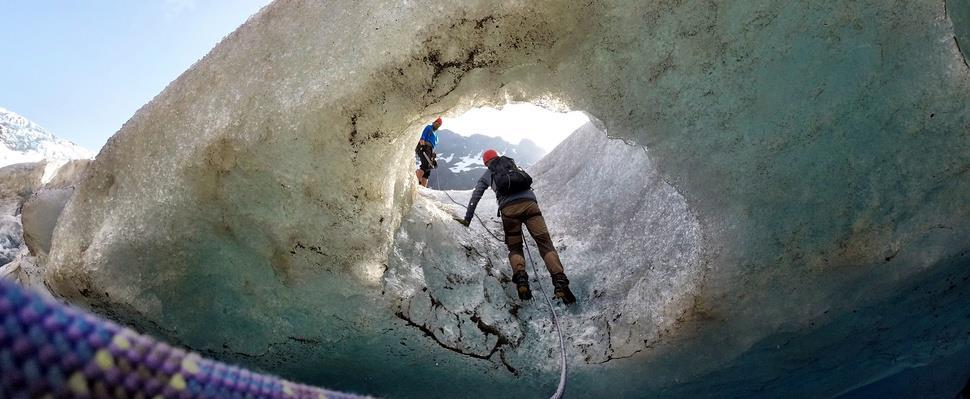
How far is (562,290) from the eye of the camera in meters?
4.47

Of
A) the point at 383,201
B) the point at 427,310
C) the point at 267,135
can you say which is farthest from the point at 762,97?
the point at 267,135

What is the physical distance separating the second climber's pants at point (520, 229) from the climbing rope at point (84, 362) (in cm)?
397

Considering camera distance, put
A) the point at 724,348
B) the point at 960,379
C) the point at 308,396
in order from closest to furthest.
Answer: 1. the point at 308,396
2. the point at 724,348
3. the point at 960,379

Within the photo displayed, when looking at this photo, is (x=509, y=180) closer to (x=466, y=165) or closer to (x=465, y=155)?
(x=466, y=165)

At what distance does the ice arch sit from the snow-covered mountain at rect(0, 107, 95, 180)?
7.62m

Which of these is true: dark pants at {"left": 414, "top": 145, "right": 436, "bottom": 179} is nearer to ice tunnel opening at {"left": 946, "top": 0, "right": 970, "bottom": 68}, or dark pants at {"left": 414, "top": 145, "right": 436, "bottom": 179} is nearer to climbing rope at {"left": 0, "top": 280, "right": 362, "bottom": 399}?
ice tunnel opening at {"left": 946, "top": 0, "right": 970, "bottom": 68}

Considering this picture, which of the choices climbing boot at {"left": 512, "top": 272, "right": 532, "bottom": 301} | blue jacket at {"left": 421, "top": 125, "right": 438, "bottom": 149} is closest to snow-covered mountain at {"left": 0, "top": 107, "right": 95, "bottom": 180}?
blue jacket at {"left": 421, "top": 125, "right": 438, "bottom": 149}

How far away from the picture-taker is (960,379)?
579 centimetres

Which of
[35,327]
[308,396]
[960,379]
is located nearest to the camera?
[35,327]

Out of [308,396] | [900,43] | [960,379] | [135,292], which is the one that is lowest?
[308,396]

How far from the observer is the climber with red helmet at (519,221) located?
179 inches

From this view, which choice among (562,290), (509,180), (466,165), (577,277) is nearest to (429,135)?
(509,180)

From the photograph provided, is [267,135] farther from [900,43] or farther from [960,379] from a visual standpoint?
[960,379]

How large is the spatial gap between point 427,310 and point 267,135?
1.71 metres
